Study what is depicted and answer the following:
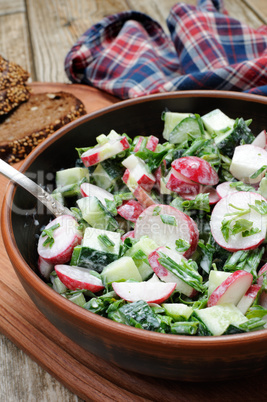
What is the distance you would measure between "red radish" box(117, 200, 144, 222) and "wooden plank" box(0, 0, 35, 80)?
6.27 feet

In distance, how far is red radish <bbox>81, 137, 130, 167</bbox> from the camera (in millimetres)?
1677

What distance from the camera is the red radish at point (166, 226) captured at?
1.42 m

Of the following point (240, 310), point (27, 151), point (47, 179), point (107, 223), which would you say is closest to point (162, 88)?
point (27, 151)

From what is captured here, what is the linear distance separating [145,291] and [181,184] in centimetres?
48

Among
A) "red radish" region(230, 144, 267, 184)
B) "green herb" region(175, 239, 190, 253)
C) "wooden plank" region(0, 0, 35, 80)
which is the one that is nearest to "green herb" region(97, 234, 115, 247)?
"green herb" region(175, 239, 190, 253)

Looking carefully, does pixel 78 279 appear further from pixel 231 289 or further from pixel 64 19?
pixel 64 19

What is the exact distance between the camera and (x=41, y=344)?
1.43 metres

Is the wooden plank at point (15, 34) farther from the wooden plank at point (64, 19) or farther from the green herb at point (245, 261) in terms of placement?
the green herb at point (245, 261)

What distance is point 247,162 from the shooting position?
5.19 ft

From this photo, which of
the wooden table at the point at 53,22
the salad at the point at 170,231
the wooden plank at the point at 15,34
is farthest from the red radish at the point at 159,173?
the wooden plank at the point at 15,34

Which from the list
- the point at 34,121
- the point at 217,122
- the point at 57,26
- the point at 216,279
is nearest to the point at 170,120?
the point at 217,122

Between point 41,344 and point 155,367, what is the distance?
0.48 m

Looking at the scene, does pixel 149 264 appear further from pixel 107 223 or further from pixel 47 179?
pixel 47 179

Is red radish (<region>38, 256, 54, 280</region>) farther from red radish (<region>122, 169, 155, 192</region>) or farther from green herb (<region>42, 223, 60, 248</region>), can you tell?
red radish (<region>122, 169, 155, 192</region>)
